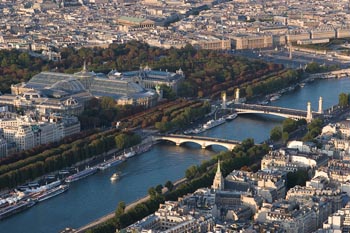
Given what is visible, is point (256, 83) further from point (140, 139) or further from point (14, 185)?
point (14, 185)

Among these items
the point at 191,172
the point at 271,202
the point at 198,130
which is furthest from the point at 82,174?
the point at 198,130

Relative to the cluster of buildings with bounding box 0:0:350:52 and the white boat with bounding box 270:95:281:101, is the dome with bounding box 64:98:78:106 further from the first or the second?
the cluster of buildings with bounding box 0:0:350:52

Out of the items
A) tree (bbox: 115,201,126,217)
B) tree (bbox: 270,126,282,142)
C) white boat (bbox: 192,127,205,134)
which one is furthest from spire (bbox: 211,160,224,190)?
white boat (bbox: 192,127,205,134)

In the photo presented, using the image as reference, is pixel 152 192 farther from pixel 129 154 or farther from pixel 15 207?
pixel 129 154

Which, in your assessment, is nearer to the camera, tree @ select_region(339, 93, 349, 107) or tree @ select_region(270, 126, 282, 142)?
tree @ select_region(270, 126, 282, 142)

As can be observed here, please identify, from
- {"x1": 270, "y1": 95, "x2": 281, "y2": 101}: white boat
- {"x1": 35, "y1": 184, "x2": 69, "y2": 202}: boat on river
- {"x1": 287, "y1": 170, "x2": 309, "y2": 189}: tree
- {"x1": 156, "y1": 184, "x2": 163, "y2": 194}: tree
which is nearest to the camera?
{"x1": 156, "y1": 184, "x2": 163, "y2": 194}: tree

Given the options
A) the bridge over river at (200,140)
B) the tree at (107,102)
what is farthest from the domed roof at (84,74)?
the bridge over river at (200,140)

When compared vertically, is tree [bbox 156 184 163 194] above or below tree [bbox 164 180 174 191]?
above

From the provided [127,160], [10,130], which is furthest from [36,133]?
[127,160]
